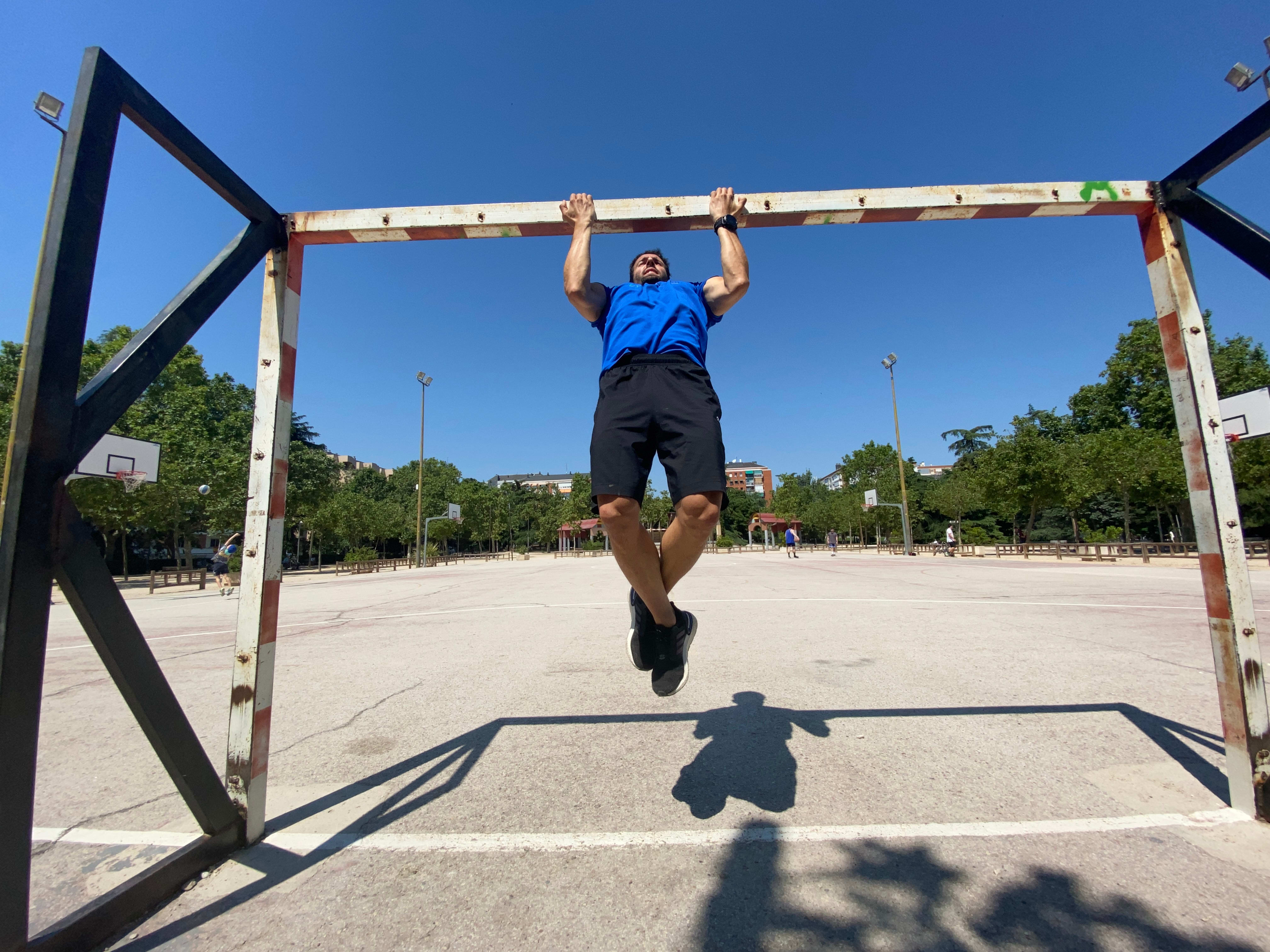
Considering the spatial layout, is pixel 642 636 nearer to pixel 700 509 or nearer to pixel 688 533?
pixel 688 533

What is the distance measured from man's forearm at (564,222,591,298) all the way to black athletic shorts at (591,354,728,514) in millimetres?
446

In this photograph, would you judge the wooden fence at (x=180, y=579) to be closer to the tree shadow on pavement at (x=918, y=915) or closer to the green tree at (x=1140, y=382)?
the tree shadow on pavement at (x=918, y=915)

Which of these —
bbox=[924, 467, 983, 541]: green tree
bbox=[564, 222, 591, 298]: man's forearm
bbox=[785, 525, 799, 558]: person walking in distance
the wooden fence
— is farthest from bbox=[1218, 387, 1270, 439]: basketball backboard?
bbox=[924, 467, 983, 541]: green tree

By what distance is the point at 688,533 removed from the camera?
2346 mm

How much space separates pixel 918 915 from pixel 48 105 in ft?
12.9

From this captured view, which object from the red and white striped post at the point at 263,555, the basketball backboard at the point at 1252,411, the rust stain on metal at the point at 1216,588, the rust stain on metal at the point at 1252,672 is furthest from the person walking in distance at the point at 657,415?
the basketball backboard at the point at 1252,411

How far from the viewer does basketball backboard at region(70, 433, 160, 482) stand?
9.36 m

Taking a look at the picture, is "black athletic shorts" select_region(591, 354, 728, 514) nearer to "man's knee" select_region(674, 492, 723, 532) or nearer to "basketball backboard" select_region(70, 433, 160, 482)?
"man's knee" select_region(674, 492, 723, 532)

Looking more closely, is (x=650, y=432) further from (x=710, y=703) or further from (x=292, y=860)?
(x=710, y=703)

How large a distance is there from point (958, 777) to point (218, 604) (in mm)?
14511

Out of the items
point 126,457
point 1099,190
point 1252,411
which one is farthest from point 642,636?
point 126,457

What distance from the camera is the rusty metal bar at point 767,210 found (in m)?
2.59

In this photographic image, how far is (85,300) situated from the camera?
1618mm

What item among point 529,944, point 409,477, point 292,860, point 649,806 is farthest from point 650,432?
point 409,477
